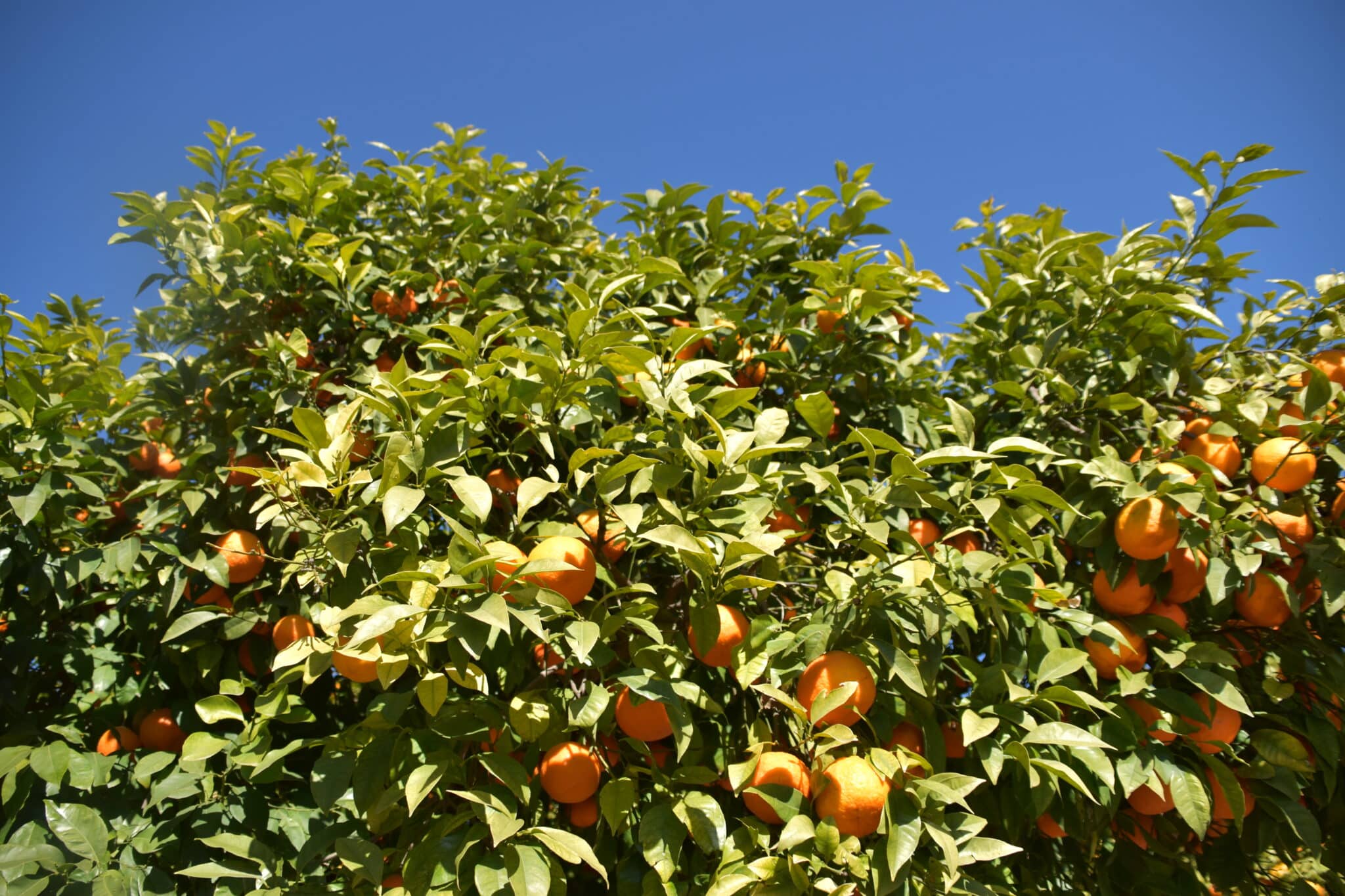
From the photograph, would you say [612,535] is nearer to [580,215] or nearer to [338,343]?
[338,343]

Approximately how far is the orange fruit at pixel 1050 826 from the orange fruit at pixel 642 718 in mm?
863

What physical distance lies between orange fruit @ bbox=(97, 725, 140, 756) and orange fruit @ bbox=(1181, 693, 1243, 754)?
2.33m

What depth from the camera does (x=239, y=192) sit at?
2354 millimetres

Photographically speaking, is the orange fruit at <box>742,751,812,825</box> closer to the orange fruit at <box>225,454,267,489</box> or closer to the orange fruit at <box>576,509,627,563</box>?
the orange fruit at <box>576,509,627,563</box>

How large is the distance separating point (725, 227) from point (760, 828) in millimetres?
1725

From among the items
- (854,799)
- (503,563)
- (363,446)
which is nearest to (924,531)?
(854,799)

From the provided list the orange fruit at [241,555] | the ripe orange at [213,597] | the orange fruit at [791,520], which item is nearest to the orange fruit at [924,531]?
the orange fruit at [791,520]

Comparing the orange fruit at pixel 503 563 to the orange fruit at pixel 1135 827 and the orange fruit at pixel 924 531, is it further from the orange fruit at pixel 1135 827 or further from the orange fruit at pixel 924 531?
the orange fruit at pixel 1135 827

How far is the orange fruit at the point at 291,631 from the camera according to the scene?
1.61m

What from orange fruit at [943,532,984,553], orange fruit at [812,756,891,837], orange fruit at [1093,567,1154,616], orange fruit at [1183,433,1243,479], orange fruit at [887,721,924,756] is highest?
orange fruit at [1183,433,1243,479]

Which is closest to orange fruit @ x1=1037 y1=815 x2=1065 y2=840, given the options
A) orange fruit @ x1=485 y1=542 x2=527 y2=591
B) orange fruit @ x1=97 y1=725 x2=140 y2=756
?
orange fruit @ x1=485 y1=542 x2=527 y2=591

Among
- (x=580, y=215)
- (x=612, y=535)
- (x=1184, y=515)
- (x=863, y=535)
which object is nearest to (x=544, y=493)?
(x=612, y=535)

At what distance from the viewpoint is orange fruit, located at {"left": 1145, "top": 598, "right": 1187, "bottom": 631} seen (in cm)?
178

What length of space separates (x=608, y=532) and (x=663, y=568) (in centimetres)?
25
